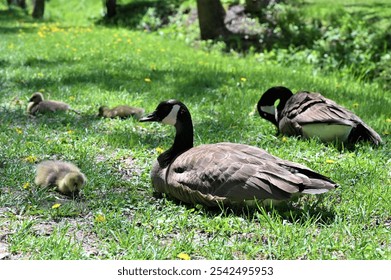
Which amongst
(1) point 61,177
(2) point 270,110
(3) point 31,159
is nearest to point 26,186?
(1) point 61,177

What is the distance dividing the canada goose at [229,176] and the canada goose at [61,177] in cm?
68

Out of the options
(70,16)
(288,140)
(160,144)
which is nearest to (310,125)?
(288,140)

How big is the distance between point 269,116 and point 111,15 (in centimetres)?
1843

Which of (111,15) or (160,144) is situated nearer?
(160,144)

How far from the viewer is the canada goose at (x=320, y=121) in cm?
632

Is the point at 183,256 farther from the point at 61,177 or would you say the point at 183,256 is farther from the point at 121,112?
the point at 121,112

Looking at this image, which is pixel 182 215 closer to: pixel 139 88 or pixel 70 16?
pixel 139 88

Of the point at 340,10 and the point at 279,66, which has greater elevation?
the point at 340,10

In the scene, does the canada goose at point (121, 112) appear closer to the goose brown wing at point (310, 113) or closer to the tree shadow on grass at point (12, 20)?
the goose brown wing at point (310, 113)

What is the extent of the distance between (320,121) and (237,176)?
227 centimetres

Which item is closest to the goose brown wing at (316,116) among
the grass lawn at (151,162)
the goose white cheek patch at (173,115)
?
the grass lawn at (151,162)

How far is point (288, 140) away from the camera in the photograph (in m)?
6.77

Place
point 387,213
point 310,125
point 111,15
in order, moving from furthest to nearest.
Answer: point 111,15
point 310,125
point 387,213

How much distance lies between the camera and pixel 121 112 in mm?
7816
